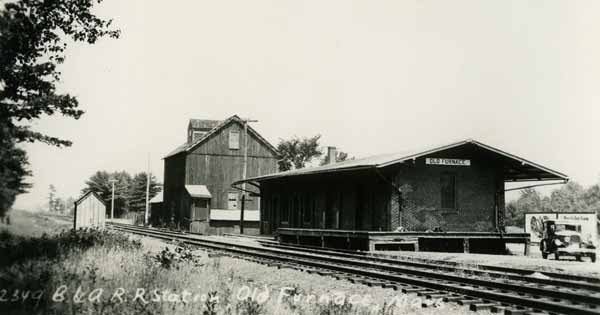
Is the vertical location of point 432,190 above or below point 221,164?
below

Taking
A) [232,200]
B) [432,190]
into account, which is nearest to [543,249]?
[432,190]

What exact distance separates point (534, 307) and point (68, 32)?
34.2 feet

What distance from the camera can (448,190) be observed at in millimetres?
23031

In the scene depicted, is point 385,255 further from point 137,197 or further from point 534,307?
point 137,197

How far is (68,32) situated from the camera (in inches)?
467

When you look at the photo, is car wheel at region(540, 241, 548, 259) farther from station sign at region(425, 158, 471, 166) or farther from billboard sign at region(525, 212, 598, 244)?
station sign at region(425, 158, 471, 166)

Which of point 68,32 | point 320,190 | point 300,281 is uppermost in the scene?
point 68,32

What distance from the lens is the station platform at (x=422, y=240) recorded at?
2002 cm

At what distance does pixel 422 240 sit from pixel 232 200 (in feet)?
84.4

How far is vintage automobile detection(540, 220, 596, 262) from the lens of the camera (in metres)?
18.3

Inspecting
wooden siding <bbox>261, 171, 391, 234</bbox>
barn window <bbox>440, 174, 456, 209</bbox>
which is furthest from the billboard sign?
wooden siding <bbox>261, 171, 391, 234</bbox>

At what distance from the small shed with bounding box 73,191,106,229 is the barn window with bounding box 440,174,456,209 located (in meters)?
13.5

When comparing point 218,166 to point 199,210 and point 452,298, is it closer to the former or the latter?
point 199,210

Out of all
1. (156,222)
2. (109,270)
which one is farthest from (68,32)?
(156,222)
